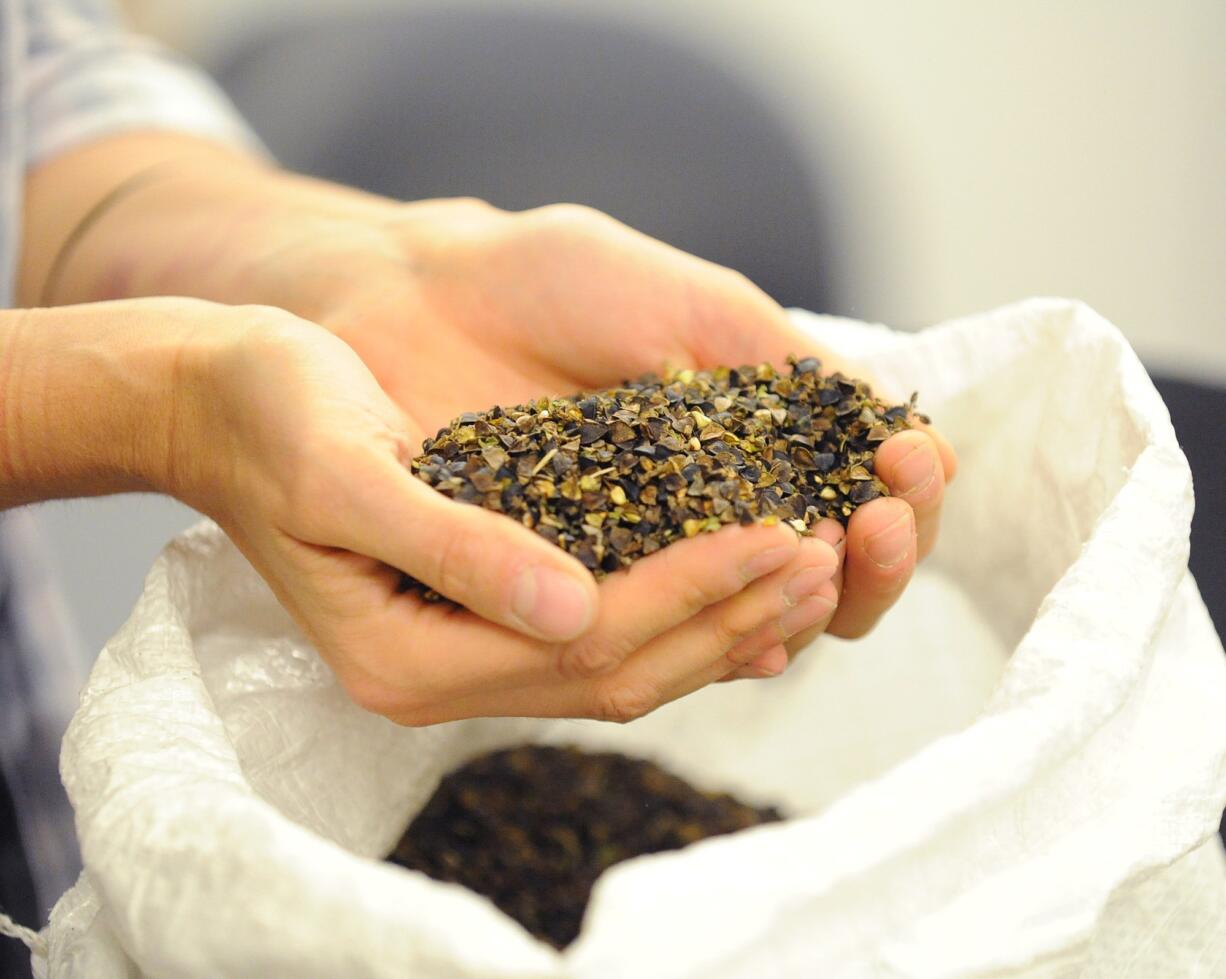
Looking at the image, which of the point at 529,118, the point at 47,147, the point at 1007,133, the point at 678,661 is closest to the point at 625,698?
the point at 678,661

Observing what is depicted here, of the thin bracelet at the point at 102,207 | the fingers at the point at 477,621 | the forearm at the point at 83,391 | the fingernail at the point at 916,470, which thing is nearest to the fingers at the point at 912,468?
the fingernail at the point at 916,470

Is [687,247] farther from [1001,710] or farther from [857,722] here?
[1001,710]

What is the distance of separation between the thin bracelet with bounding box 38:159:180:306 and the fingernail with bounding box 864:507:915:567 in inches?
27.2

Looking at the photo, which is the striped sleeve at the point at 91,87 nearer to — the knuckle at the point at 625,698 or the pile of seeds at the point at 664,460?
the pile of seeds at the point at 664,460

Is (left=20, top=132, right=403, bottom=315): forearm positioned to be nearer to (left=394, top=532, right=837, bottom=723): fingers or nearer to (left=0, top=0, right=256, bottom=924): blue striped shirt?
(left=0, top=0, right=256, bottom=924): blue striped shirt

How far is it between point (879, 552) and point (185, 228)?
61 cm

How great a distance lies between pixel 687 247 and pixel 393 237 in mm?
772

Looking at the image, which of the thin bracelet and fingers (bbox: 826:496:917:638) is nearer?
fingers (bbox: 826:496:917:638)

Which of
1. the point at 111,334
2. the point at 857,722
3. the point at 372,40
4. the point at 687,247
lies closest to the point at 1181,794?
the point at 857,722

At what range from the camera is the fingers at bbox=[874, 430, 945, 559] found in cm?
59

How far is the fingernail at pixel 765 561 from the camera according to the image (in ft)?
1.63

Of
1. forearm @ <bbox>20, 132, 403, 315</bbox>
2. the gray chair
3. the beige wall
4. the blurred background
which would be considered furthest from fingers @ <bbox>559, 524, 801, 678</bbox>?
the beige wall

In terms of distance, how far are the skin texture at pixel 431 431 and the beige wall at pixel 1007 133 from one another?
93 centimetres

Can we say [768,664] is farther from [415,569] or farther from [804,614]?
[415,569]
